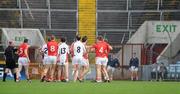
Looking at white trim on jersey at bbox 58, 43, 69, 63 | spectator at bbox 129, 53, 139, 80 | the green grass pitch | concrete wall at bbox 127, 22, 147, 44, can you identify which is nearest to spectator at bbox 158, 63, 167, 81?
spectator at bbox 129, 53, 139, 80

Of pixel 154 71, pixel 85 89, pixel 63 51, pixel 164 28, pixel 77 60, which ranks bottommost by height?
pixel 154 71

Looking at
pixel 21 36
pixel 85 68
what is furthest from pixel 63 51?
pixel 21 36

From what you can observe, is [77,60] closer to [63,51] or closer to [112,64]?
[63,51]

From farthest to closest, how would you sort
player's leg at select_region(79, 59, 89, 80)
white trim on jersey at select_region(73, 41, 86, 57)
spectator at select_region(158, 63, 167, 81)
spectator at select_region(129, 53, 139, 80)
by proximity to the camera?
spectator at select_region(129, 53, 139, 80) < spectator at select_region(158, 63, 167, 81) < player's leg at select_region(79, 59, 89, 80) < white trim on jersey at select_region(73, 41, 86, 57)

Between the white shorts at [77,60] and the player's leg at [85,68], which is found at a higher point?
the white shorts at [77,60]

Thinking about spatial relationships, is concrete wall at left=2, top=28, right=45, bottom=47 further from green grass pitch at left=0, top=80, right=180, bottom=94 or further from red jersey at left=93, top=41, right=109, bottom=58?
green grass pitch at left=0, top=80, right=180, bottom=94

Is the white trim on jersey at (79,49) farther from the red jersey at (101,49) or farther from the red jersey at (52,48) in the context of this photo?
the red jersey at (52,48)

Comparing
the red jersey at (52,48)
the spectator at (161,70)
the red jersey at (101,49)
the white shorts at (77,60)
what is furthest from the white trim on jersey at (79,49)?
the spectator at (161,70)

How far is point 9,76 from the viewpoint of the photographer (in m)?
36.7

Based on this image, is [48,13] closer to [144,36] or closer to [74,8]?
[74,8]

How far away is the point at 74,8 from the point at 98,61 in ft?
45.0

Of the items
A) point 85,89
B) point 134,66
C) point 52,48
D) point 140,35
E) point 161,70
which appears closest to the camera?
point 85,89

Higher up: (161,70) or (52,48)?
(52,48)

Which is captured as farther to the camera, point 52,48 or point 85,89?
point 52,48
